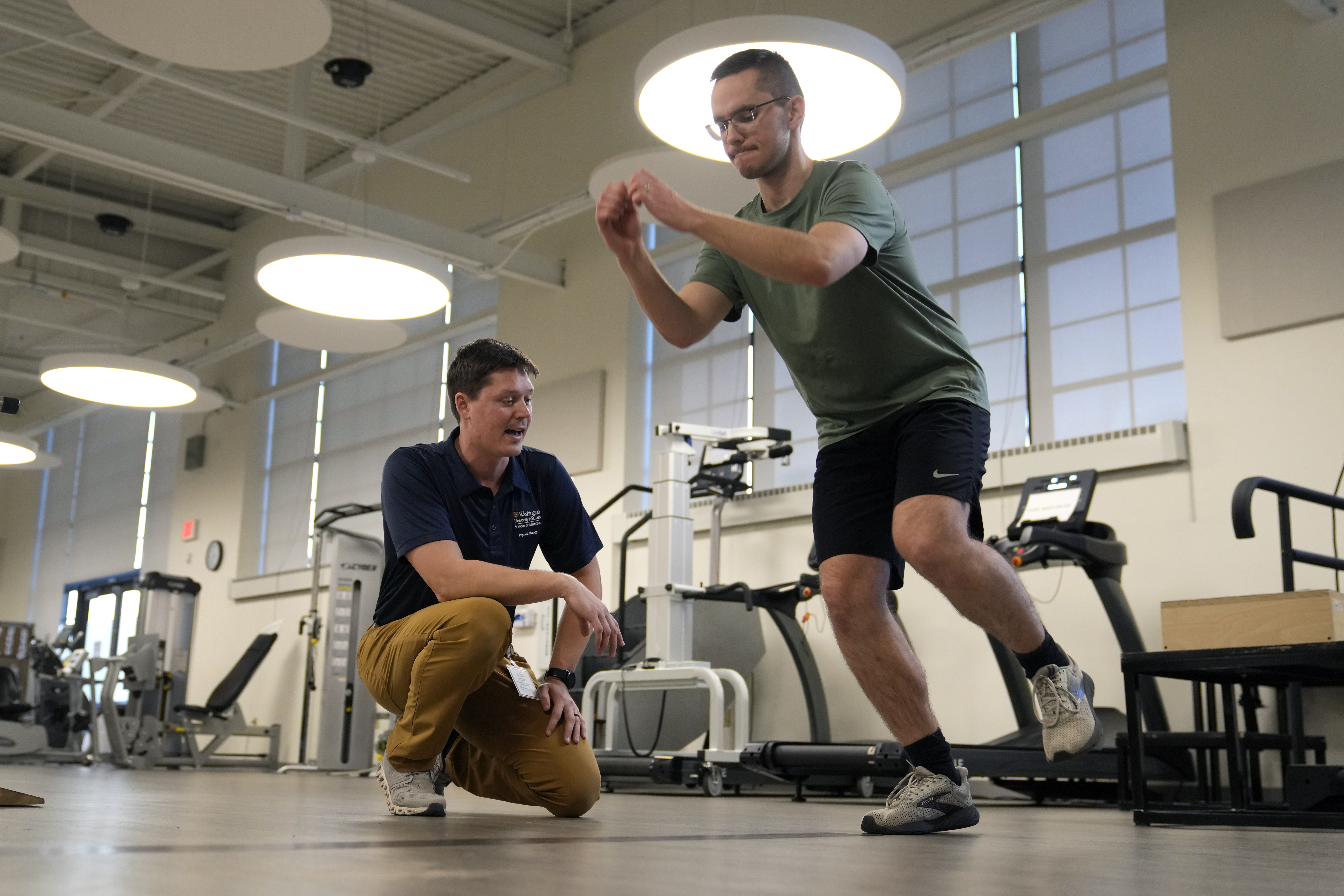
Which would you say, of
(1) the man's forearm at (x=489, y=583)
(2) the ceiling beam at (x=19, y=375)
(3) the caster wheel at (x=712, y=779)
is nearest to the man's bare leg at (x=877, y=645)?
(1) the man's forearm at (x=489, y=583)

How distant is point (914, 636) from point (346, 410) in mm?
6788

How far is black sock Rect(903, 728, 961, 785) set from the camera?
2.22 m

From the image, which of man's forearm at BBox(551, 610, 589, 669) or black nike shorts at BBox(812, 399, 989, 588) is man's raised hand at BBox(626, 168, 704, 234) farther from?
man's forearm at BBox(551, 610, 589, 669)

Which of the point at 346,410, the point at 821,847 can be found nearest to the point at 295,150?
the point at 346,410

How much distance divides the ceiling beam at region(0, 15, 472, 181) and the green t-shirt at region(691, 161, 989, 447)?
240 inches

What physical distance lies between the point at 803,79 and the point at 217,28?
239 cm

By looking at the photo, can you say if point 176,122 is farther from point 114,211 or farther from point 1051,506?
point 1051,506

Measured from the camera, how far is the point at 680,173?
5.97 meters

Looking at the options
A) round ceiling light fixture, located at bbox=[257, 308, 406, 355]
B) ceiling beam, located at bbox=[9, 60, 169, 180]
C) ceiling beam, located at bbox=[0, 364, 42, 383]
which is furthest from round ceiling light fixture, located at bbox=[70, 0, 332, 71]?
ceiling beam, located at bbox=[0, 364, 42, 383]

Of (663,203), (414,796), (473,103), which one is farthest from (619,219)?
(473,103)

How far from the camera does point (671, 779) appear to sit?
15.9ft

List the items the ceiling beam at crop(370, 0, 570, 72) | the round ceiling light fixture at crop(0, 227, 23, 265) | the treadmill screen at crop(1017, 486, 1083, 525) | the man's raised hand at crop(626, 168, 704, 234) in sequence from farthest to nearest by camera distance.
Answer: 1. the ceiling beam at crop(370, 0, 570, 72)
2. the round ceiling light fixture at crop(0, 227, 23, 265)
3. the treadmill screen at crop(1017, 486, 1083, 525)
4. the man's raised hand at crop(626, 168, 704, 234)

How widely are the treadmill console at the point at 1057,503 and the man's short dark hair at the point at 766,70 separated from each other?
119 inches

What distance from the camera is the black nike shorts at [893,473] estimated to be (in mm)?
2166
